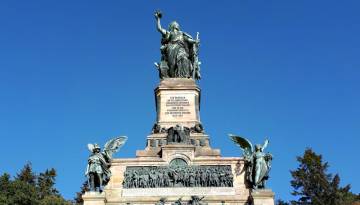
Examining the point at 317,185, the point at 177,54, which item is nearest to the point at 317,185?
the point at 317,185

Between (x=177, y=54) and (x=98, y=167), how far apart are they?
8.50 meters

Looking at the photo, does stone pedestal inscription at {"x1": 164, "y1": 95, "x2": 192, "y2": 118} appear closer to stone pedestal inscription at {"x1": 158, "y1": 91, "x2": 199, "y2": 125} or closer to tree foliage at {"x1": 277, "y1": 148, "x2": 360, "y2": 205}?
stone pedestal inscription at {"x1": 158, "y1": 91, "x2": 199, "y2": 125}

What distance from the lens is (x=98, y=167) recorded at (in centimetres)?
1981

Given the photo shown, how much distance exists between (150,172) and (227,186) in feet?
11.0

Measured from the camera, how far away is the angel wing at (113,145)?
2071 cm

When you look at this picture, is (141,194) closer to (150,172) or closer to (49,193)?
(150,172)

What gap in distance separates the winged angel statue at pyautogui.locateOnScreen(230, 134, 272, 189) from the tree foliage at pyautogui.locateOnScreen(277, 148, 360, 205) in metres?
21.5

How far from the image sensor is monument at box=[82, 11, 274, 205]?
64.2ft

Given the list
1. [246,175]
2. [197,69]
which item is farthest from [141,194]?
[197,69]

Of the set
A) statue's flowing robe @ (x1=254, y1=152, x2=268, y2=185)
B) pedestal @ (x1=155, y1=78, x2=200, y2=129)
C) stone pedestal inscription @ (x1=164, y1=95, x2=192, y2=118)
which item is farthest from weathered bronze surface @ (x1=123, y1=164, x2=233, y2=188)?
stone pedestal inscription @ (x1=164, y1=95, x2=192, y2=118)

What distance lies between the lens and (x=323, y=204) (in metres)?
39.9

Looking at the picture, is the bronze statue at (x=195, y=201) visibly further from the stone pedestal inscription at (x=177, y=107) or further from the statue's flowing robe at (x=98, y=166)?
the stone pedestal inscription at (x=177, y=107)

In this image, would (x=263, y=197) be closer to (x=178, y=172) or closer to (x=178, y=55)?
(x=178, y=172)

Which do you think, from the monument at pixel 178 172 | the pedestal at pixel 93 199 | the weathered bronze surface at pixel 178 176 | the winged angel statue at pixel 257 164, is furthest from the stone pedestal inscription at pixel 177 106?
the pedestal at pixel 93 199
